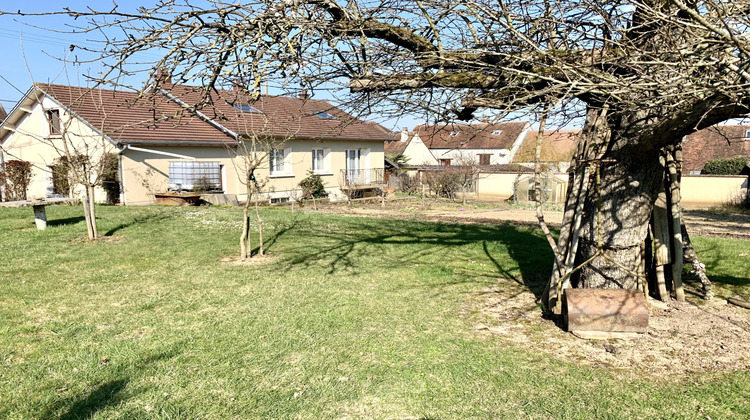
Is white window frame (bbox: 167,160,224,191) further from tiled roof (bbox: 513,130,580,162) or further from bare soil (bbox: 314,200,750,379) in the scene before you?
tiled roof (bbox: 513,130,580,162)

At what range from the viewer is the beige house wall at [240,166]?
18797mm

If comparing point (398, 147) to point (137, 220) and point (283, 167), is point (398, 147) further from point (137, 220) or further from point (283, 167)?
point (137, 220)

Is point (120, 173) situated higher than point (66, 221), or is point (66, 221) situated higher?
point (120, 173)

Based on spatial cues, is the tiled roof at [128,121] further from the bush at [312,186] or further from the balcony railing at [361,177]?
the balcony railing at [361,177]

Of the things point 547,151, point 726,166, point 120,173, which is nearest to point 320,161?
point 120,173

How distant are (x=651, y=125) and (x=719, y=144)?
41.6 metres

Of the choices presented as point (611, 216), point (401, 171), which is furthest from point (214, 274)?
point (401, 171)

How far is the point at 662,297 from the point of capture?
5.80 meters

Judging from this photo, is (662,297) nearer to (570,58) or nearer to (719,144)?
(570,58)

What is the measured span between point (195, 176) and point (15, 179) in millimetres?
6480

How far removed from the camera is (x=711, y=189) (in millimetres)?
29172

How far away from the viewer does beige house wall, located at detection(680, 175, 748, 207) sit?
91.2 ft

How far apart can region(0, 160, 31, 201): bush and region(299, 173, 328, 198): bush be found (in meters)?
11.5

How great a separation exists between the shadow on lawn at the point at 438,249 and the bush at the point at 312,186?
1234 centimetres
